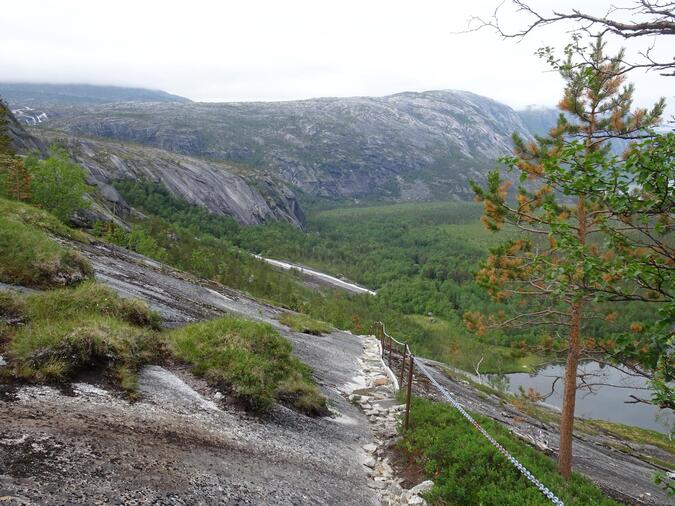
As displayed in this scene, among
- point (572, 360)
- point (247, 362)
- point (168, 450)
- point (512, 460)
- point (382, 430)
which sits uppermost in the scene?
point (512, 460)

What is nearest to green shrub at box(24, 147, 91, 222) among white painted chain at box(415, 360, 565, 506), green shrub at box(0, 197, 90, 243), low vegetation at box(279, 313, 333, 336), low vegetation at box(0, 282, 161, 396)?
green shrub at box(0, 197, 90, 243)

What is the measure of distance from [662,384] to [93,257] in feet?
74.5

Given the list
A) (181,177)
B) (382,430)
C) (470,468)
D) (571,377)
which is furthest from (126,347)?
(181,177)

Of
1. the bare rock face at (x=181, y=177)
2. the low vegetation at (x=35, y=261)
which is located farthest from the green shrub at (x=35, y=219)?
the bare rock face at (x=181, y=177)

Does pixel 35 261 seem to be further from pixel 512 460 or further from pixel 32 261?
pixel 512 460

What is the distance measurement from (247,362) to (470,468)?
210 inches

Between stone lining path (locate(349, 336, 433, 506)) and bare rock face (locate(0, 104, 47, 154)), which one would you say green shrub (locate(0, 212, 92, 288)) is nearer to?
stone lining path (locate(349, 336, 433, 506))

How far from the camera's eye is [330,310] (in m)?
72.8

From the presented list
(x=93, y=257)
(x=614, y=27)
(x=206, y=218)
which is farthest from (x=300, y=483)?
(x=206, y=218)

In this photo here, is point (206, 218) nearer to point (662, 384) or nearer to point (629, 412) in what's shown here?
point (629, 412)

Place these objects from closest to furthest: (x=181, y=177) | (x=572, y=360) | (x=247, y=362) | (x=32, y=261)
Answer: (x=247, y=362)
(x=32, y=261)
(x=572, y=360)
(x=181, y=177)

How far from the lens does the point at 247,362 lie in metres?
10.5

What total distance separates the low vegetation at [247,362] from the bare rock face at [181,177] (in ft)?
304

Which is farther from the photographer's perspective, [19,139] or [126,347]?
[19,139]
